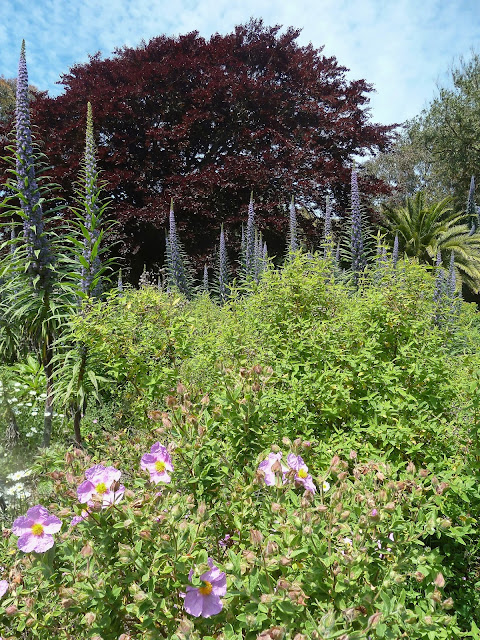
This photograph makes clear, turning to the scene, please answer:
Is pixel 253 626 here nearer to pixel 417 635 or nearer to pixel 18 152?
pixel 417 635

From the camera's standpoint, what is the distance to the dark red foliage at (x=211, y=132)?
10.6 m

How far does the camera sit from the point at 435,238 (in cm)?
1273

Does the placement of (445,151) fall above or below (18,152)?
above

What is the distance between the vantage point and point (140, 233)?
37.4 feet

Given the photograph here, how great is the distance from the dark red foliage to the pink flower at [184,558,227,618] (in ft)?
31.3

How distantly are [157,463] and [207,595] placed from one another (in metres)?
0.38

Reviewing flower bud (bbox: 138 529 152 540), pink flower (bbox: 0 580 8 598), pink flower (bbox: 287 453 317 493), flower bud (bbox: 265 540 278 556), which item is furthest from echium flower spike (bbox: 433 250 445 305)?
pink flower (bbox: 0 580 8 598)

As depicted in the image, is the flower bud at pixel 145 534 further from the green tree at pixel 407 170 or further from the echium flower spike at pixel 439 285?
the green tree at pixel 407 170

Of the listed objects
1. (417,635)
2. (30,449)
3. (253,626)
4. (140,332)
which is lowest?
(30,449)

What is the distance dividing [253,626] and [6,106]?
22010 mm

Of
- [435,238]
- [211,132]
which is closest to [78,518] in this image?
[211,132]

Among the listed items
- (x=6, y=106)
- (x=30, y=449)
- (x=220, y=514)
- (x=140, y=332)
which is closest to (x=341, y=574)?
(x=220, y=514)

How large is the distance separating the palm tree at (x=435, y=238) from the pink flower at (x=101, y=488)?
12.0 meters

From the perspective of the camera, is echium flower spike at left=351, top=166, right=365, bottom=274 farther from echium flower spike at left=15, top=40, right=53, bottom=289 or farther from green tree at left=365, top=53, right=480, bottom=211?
green tree at left=365, top=53, right=480, bottom=211
